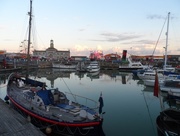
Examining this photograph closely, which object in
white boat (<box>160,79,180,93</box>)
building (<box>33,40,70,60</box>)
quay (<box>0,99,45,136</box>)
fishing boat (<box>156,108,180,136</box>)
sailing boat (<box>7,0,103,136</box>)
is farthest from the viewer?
building (<box>33,40,70,60</box>)

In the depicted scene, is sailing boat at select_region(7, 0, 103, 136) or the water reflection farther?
the water reflection

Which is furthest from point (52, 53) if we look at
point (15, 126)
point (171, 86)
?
A: point (15, 126)

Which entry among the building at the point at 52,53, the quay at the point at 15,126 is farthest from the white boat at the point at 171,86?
the building at the point at 52,53

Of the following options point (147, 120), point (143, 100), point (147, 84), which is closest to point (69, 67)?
point (147, 84)

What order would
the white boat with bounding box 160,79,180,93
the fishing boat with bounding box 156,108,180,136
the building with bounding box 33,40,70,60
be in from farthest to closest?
the building with bounding box 33,40,70,60, the white boat with bounding box 160,79,180,93, the fishing boat with bounding box 156,108,180,136

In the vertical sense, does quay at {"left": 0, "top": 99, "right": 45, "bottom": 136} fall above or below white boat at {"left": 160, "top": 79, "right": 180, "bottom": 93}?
below

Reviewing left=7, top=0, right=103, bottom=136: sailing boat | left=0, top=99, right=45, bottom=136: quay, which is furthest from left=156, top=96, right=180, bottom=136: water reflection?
left=0, top=99, right=45, bottom=136: quay

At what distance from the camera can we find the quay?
41.0 ft

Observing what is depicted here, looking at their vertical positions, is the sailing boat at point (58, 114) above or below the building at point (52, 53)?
below

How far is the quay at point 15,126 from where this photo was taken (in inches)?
492

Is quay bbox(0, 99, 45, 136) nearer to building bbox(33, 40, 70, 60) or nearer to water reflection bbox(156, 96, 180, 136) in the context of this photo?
water reflection bbox(156, 96, 180, 136)

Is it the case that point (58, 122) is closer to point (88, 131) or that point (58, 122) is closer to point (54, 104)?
point (88, 131)

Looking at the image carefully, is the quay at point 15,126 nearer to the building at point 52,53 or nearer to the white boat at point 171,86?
the white boat at point 171,86

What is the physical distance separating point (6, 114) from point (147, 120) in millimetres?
14347
